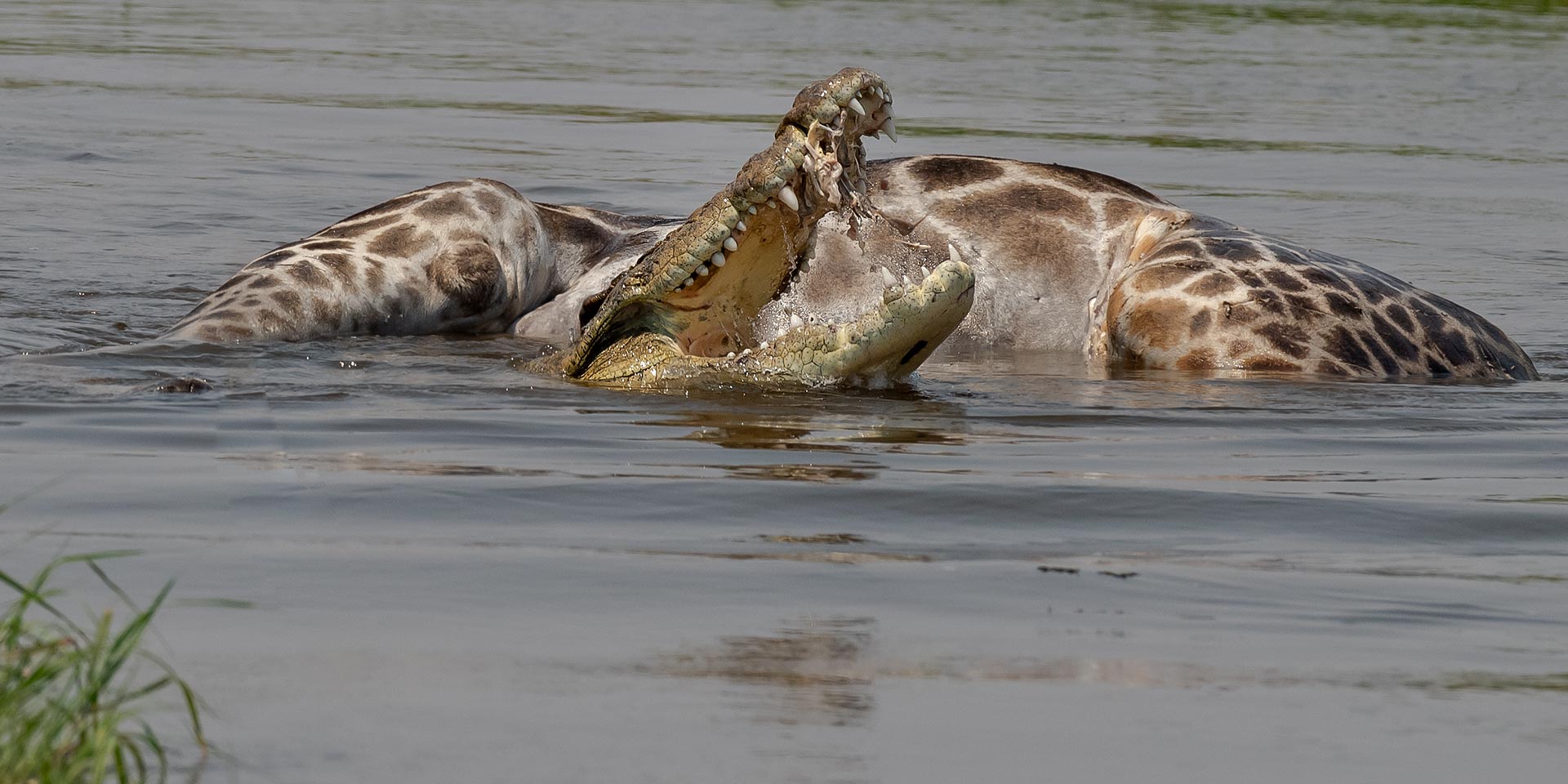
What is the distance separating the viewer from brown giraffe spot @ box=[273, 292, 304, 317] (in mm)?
7062

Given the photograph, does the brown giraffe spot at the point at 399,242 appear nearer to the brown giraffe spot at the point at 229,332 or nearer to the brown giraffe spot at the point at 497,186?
the brown giraffe spot at the point at 497,186

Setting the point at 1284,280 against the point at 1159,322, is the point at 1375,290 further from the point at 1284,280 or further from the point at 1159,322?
the point at 1159,322

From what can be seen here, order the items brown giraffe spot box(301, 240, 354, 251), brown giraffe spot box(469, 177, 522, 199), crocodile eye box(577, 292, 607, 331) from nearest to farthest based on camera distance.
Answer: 1. crocodile eye box(577, 292, 607, 331)
2. brown giraffe spot box(301, 240, 354, 251)
3. brown giraffe spot box(469, 177, 522, 199)

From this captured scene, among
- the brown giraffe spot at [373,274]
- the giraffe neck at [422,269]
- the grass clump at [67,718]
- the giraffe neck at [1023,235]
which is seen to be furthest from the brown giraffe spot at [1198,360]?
the grass clump at [67,718]

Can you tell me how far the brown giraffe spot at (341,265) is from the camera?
734 cm

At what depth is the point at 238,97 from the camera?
15.0m

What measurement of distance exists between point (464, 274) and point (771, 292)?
6.23ft

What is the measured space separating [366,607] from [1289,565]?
67.5 inches

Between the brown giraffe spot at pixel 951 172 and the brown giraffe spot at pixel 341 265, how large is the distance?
2.06 m

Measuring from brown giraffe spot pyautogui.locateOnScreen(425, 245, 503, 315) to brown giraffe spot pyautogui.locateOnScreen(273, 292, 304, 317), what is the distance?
1.95ft

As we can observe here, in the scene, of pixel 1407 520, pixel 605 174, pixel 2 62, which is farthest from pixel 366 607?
pixel 2 62

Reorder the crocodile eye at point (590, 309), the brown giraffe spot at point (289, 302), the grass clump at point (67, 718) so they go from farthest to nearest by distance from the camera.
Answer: the brown giraffe spot at point (289, 302)
the crocodile eye at point (590, 309)
the grass clump at point (67, 718)

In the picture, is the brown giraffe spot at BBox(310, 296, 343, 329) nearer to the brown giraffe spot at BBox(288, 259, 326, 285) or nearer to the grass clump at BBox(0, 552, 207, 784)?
the brown giraffe spot at BBox(288, 259, 326, 285)

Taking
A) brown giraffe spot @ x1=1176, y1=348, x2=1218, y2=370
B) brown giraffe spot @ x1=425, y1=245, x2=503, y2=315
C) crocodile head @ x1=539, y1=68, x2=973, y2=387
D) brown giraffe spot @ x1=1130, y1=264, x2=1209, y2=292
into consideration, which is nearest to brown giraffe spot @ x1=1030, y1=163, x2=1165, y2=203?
brown giraffe spot @ x1=1130, y1=264, x2=1209, y2=292
